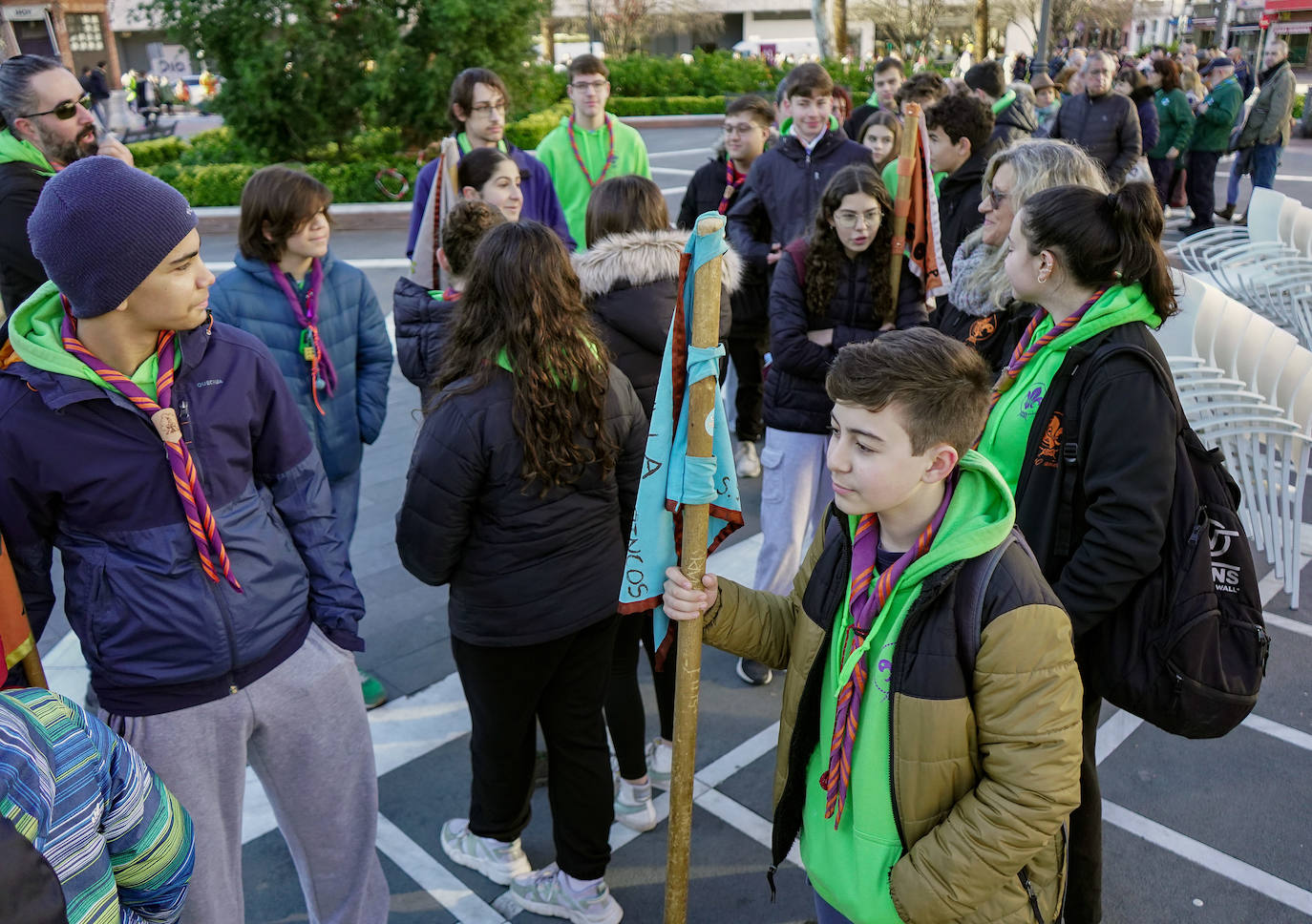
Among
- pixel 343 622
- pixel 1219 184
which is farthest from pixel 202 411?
pixel 1219 184

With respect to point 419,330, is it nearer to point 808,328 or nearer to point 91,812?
point 808,328

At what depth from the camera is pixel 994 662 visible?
1.87 m

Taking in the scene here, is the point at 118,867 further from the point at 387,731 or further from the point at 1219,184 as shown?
the point at 1219,184

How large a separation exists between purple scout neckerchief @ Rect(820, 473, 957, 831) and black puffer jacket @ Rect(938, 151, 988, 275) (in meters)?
3.42

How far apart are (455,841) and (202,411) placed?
173 cm

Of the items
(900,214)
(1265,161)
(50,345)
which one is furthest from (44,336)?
(1265,161)

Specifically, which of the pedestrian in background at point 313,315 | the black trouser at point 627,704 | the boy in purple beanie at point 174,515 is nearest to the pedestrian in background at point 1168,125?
the pedestrian in background at point 313,315

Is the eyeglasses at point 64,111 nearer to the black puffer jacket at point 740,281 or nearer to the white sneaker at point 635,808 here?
the black puffer jacket at point 740,281

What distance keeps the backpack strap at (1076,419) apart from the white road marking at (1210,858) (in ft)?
4.43

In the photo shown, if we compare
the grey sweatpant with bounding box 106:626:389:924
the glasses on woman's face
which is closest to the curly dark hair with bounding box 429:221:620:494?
the grey sweatpant with bounding box 106:626:389:924

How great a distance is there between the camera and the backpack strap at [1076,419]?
2494 mm

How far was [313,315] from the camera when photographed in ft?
12.4

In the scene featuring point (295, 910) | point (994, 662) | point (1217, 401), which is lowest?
point (295, 910)

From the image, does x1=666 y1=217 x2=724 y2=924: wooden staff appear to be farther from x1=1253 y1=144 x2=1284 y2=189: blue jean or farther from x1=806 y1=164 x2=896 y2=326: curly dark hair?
x1=1253 y1=144 x2=1284 y2=189: blue jean
